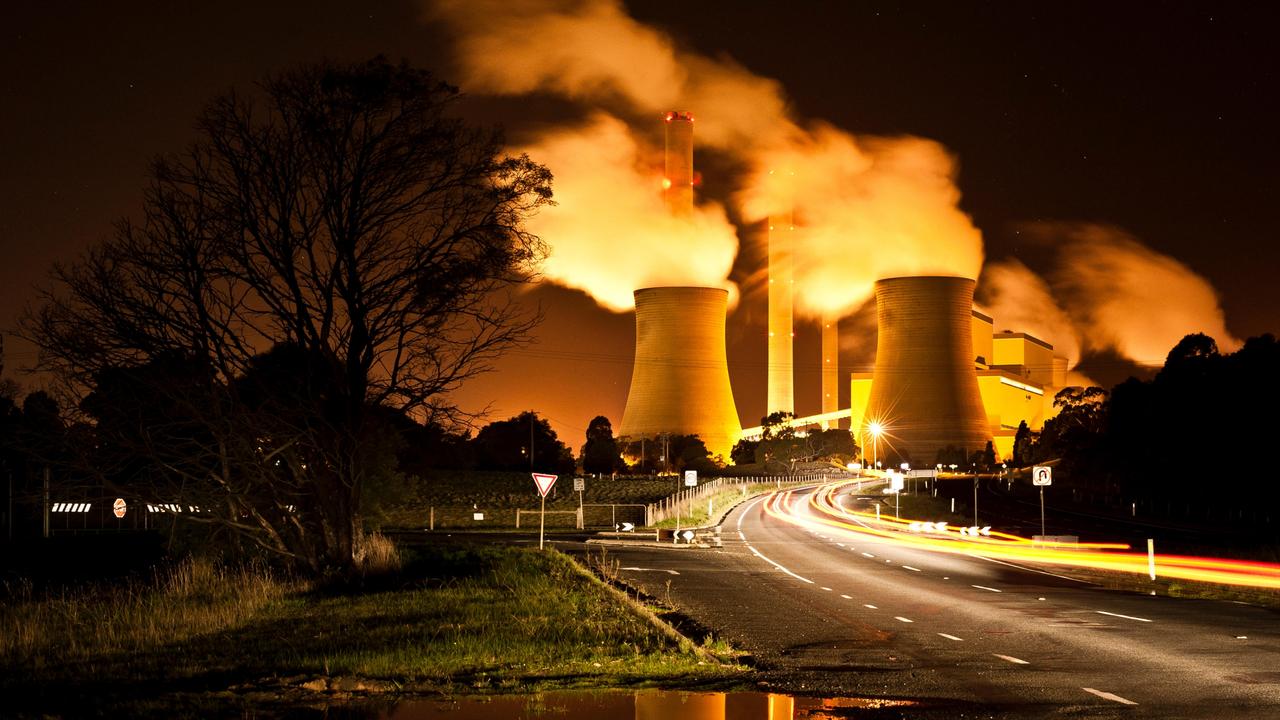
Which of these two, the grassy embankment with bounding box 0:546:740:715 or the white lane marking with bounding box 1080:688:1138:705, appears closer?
the white lane marking with bounding box 1080:688:1138:705

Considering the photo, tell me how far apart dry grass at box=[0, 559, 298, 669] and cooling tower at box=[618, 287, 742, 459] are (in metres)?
73.5

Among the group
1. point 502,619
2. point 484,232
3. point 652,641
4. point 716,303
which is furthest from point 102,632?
point 716,303

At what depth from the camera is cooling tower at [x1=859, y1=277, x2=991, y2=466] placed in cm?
9769

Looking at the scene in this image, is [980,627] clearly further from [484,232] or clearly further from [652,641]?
[484,232]

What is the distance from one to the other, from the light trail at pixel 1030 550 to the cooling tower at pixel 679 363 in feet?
114

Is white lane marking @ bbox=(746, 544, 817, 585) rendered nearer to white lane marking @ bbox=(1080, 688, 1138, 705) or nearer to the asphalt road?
the asphalt road

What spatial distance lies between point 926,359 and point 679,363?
862 inches

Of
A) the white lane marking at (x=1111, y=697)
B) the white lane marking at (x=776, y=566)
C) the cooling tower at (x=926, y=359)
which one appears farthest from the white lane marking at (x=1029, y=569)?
the cooling tower at (x=926, y=359)

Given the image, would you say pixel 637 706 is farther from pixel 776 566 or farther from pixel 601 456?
pixel 601 456

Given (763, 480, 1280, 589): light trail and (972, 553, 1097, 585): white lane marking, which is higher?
(763, 480, 1280, 589): light trail

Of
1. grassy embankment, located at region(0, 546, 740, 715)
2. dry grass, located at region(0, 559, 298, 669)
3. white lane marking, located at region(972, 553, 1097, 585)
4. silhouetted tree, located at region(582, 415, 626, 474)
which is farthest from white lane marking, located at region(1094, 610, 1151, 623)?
silhouetted tree, located at region(582, 415, 626, 474)

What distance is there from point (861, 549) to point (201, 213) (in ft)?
67.7

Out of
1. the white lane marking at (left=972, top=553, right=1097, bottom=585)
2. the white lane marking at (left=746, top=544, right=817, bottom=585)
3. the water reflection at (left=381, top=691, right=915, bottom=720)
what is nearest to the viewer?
the water reflection at (left=381, top=691, right=915, bottom=720)

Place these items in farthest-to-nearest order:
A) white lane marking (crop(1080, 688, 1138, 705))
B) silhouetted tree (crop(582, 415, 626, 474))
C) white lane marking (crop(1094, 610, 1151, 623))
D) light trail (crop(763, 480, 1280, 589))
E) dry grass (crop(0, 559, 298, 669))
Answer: silhouetted tree (crop(582, 415, 626, 474)), light trail (crop(763, 480, 1280, 589)), white lane marking (crop(1094, 610, 1151, 623)), dry grass (crop(0, 559, 298, 669)), white lane marking (crop(1080, 688, 1138, 705))
